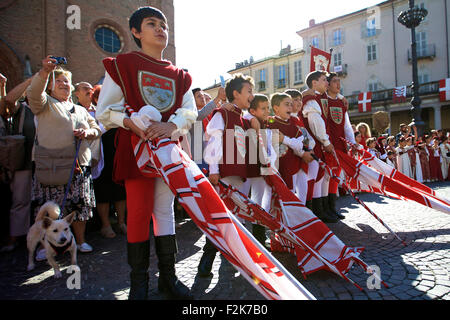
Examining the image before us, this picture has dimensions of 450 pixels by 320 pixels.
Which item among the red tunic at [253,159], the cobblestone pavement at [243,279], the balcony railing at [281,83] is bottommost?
the cobblestone pavement at [243,279]

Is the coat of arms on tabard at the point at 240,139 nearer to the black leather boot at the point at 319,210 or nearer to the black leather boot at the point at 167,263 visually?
the black leather boot at the point at 167,263

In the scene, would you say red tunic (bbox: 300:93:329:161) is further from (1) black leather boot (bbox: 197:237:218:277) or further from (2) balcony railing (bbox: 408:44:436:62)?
(2) balcony railing (bbox: 408:44:436:62)

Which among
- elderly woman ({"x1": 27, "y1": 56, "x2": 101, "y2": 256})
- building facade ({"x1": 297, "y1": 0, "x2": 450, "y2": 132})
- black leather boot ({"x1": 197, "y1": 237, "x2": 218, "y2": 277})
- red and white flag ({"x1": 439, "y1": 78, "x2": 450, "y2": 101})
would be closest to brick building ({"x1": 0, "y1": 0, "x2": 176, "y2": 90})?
elderly woman ({"x1": 27, "y1": 56, "x2": 101, "y2": 256})

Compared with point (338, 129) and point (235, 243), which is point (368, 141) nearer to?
point (338, 129)

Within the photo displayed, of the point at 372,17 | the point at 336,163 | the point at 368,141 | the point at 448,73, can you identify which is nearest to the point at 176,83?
the point at 336,163

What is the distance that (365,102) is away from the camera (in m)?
29.6

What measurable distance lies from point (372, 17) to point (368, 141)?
3089 centimetres

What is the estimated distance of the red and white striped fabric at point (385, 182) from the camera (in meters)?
3.54

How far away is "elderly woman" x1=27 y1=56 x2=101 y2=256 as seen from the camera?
3.19 metres

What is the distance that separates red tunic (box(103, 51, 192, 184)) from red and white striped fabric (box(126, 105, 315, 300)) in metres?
Result: 0.15

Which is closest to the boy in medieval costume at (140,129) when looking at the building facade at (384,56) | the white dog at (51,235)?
the white dog at (51,235)

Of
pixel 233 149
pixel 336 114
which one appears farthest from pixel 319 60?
pixel 233 149

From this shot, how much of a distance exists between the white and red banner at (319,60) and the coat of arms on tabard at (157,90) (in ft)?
12.7

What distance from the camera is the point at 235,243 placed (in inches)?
64.3
